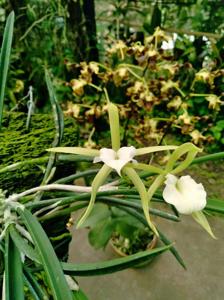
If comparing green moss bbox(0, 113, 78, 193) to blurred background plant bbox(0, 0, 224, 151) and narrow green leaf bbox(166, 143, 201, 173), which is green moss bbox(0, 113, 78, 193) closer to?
narrow green leaf bbox(166, 143, 201, 173)

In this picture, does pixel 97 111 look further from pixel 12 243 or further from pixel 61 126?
pixel 12 243

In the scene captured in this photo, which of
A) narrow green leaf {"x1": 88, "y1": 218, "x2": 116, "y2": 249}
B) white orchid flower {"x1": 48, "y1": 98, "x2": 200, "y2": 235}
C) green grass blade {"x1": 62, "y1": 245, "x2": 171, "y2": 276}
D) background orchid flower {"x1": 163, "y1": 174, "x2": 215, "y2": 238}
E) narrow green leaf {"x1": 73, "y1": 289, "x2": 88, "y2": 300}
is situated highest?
white orchid flower {"x1": 48, "y1": 98, "x2": 200, "y2": 235}

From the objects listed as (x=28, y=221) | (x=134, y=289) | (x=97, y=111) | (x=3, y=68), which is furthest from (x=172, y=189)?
(x=134, y=289)

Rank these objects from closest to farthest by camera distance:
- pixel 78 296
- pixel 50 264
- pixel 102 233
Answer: pixel 50 264, pixel 78 296, pixel 102 233

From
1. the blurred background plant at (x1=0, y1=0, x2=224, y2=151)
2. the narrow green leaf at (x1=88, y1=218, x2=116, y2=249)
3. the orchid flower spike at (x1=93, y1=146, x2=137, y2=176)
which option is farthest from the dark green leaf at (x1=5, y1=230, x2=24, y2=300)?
the blurred background plant at (x1=0, y1=0, x2=224, y2=151)

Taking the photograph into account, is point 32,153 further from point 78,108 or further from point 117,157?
point 78,108

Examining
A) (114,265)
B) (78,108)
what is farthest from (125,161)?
(78,108)
